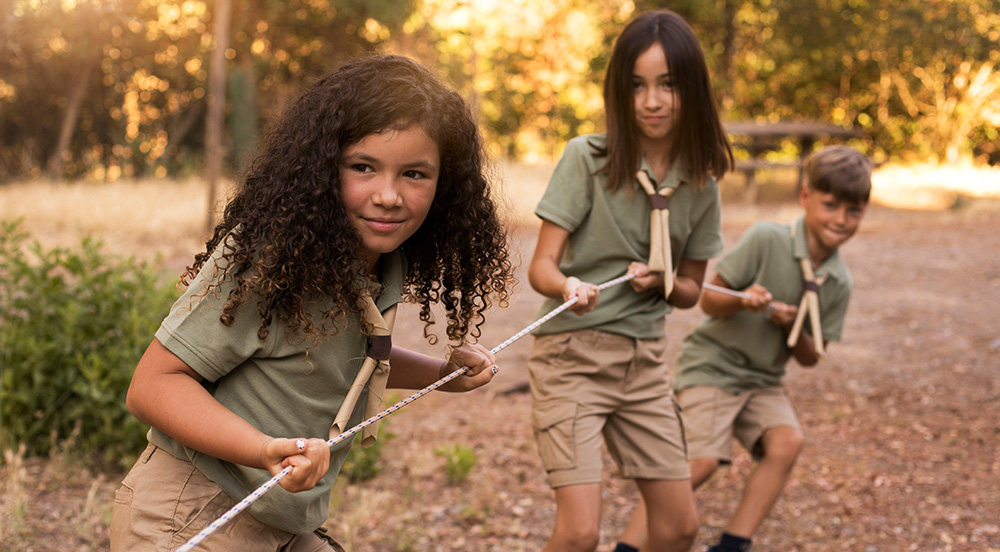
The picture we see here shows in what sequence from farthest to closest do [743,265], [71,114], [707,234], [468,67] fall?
[468,67]
[71,114]
[743,265]
[707,234]

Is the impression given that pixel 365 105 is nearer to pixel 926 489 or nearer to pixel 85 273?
pixel 85 273

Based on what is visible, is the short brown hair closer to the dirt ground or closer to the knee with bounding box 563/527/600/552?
the dirt ground

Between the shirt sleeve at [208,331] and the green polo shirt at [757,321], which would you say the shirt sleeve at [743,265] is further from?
the shirt sleeve at [208,331]

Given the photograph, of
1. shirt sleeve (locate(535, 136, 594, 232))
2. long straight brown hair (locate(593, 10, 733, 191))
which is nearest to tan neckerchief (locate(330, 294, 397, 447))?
shirt sleeve (locate(535, 136, 594, 232))

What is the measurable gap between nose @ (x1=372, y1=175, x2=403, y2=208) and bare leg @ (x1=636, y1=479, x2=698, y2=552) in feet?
4.85

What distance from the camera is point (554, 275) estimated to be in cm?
273

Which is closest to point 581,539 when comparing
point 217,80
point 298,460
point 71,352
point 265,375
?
point 265,375

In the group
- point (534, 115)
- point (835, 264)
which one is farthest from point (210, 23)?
point (835, 264)

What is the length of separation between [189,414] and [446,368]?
0.65 metres

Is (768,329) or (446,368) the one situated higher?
(446,368)

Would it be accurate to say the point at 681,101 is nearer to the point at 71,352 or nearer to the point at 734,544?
the point at 734,544

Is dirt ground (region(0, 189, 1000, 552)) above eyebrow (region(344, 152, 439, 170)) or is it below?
below

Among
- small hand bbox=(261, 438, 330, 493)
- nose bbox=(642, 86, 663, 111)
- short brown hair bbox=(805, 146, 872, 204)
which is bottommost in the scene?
small hand bbox=(261, 438, 330, 493)

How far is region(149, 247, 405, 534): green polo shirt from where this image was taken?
1.65 meters
